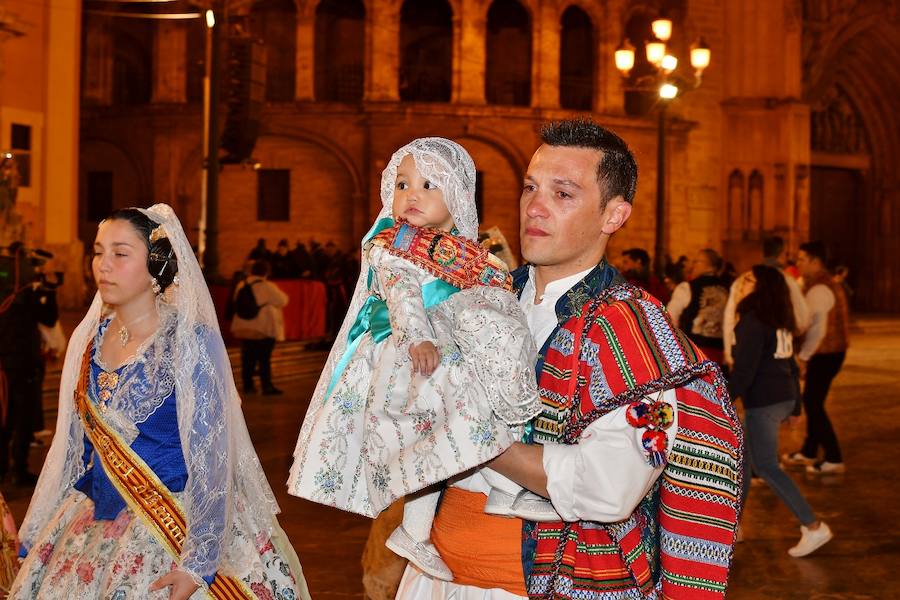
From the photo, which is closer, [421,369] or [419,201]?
[421,369]

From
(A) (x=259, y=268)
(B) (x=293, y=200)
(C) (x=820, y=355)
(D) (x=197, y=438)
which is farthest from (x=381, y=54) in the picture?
(D) (x=197, y=438)

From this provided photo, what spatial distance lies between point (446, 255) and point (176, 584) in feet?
4.38

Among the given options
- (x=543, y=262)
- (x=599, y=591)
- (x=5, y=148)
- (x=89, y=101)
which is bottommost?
(x=599, y=591)

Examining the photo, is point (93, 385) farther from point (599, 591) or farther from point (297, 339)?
point (297, 339)

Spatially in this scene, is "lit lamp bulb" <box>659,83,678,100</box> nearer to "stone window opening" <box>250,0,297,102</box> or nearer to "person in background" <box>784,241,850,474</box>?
"person in background" <box>784,241,850,474</box>

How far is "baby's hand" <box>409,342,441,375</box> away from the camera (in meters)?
2.88

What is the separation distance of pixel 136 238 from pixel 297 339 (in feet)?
61.6

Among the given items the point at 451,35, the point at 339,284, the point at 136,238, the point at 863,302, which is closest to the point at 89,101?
the point at 451,35

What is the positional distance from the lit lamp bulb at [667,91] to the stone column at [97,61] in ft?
64.2

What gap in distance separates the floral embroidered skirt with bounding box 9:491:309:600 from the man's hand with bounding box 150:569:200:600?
0.03 m

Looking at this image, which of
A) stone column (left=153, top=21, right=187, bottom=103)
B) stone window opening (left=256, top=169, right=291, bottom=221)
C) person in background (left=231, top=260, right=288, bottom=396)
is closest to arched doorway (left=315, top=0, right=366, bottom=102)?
stone window opening (left=256, top=169, right=291, bottom=221)

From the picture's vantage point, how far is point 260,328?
16609mm

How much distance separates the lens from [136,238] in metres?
4.17

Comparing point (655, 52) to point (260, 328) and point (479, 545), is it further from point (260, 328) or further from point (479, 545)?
point (479, 545)
